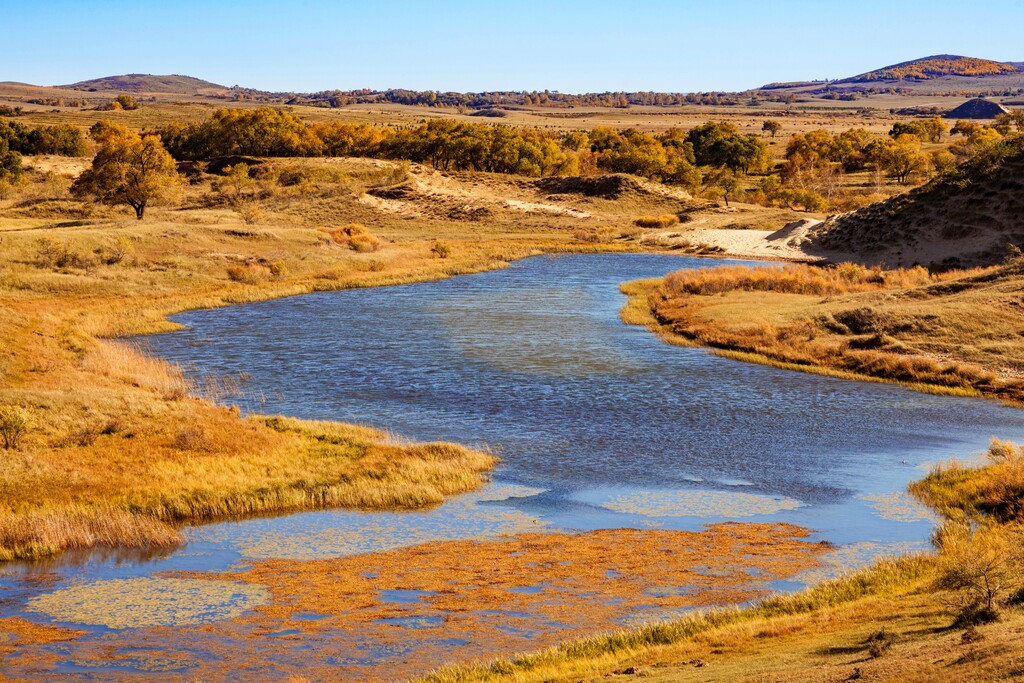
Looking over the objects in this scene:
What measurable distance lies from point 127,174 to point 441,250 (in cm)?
2437

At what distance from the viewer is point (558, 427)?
35.8m

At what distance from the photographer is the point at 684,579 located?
22.2 metres

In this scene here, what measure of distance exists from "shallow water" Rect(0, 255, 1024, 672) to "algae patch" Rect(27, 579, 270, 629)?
8cm

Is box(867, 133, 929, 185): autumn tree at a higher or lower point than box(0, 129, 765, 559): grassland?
higher

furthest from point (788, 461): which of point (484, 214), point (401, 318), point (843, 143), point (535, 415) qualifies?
point (843, 143)

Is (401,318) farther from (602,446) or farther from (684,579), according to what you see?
(684,579)

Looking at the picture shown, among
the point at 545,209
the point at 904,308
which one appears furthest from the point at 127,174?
the point at 904,308

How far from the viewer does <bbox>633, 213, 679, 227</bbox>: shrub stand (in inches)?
4205

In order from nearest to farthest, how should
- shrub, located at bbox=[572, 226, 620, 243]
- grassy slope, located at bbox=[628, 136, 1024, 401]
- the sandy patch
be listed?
grassy slope, located at bbox=[628, 136, 1024, 401], shrub, located at bbox=[572, 226, 620, 243], the sandy patch

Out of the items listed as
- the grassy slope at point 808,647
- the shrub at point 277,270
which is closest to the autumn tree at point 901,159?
the shrub at point 277,270

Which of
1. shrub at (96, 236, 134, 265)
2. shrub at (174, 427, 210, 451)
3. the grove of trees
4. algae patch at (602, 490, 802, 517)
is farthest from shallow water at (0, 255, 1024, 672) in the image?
the grove of trees

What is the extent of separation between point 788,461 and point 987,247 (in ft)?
149

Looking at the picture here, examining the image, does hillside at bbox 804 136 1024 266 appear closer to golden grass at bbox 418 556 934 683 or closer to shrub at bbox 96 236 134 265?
shrub at bbox 96 236 134 265

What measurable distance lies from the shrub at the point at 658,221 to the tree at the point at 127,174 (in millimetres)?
44525
